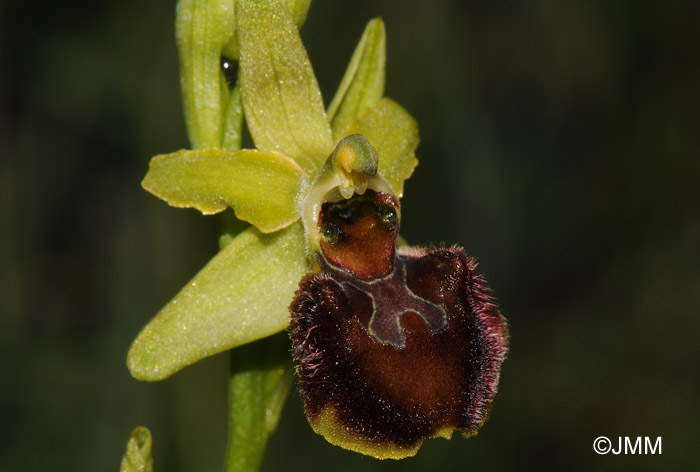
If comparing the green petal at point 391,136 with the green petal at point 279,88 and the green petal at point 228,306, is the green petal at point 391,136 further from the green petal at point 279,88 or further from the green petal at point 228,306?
the green petal at point 228,306

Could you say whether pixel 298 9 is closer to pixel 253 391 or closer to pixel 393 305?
pixel 393 305

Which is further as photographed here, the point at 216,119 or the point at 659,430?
the point at 659,430

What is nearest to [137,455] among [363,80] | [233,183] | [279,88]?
[233,183]

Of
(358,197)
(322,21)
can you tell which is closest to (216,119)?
(358,197)

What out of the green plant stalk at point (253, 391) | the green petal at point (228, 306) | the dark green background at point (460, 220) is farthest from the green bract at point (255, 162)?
the dark green background at point (460, 220)

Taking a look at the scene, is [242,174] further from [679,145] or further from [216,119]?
[679,145]

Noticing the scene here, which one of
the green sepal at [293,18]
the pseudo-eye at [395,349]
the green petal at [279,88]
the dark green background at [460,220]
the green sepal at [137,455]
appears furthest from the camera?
the dark green background at [460,220]
